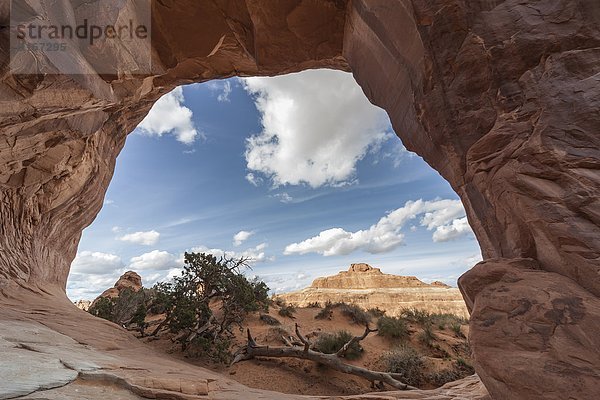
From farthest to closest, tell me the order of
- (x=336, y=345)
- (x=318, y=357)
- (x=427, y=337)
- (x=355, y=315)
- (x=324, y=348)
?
(x=355, y=315)
(x=427, y=337)
(x=336, y=345)
(x=324, y=348)
(x=318, y=357)

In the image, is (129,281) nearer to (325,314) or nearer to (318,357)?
(325,314)

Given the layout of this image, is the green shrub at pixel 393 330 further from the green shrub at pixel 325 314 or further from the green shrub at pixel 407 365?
the green shrub at pixel 325 314

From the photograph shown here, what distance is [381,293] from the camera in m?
44.3

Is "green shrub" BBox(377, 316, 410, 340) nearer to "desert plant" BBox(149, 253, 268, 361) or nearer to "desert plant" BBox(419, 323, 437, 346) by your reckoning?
"desert plant" BBox(419, 323, 437, 346)

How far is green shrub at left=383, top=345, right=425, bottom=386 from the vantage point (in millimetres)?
11344

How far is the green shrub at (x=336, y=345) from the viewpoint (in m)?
12.8

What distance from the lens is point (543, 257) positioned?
13.2 ft

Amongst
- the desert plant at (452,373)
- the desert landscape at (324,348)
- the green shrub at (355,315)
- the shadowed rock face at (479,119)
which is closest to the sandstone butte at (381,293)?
the green shrub at (355,315)

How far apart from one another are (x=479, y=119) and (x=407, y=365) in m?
10.6

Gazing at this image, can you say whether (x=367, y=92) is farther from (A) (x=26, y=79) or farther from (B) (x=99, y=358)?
(B) (x=99, y=358)

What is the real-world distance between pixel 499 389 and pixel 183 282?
12.5m

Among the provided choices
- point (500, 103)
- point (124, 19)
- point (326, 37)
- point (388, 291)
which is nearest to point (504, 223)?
point (500, 103)

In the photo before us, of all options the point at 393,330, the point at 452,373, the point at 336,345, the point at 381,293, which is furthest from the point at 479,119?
the point at 381,293

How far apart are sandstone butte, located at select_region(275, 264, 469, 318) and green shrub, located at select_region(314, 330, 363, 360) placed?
18.6m
